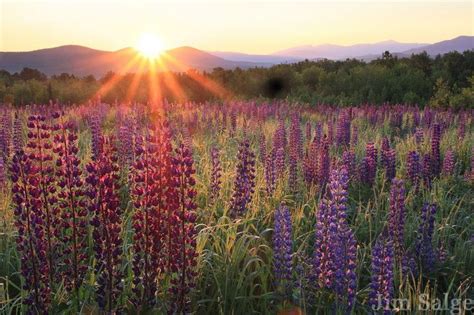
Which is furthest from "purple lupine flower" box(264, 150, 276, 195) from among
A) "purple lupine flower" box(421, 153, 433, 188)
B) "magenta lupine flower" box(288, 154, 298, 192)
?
"purple lupine flower" box(421, 153, 433, 188)

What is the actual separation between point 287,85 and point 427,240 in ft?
93.9

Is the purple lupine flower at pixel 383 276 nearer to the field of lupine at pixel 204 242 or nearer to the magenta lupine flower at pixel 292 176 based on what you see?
the field of lupine at pixel 204 242

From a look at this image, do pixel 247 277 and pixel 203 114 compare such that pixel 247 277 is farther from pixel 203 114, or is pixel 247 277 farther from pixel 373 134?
pixel 203 114

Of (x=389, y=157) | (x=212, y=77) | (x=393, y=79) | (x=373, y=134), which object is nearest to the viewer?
(x=389, y=157)

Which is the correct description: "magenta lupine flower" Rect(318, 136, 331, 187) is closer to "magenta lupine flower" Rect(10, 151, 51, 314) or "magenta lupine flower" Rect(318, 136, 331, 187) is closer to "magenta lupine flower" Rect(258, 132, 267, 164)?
"magenta lupine flower" Rect(258, 132, 267, 164)

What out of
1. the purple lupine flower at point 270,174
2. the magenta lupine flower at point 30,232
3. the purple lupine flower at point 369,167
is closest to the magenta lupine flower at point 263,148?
the purple lupine flower at point 270,174

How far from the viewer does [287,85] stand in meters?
32.4

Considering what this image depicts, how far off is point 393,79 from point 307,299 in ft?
85.9

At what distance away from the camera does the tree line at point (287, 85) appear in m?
26.3

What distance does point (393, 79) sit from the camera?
2781 cm

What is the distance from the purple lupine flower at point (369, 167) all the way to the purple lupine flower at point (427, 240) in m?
2.11

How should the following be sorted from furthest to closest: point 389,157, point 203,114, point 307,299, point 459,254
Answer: point 203,114, point 389,157, point 459,254, point 307,299

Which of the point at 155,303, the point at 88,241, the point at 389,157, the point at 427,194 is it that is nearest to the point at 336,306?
the point at 155,303

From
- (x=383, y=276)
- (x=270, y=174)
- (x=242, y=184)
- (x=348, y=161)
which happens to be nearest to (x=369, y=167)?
(x=348, y=161)
